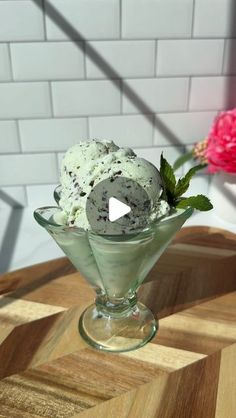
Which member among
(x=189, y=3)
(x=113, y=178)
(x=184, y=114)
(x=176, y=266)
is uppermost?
(x=189, y=3)

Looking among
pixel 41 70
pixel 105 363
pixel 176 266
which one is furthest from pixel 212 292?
pixel 41 70

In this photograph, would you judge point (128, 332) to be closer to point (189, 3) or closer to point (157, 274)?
point (157, 274)

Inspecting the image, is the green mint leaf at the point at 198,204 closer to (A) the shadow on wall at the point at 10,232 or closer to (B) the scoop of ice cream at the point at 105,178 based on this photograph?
(B) the scoop of ice cream at the point at 105,178

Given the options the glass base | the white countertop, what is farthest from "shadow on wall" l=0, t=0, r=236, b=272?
the glass base

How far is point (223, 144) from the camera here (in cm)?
100

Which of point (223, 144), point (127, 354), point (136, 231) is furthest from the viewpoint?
point (223, 144)

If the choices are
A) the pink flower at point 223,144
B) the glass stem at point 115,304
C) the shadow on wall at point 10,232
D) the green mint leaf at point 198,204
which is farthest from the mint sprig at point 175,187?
the shadow on wall at point 10,232

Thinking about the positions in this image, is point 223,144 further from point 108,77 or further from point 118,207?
point 118,207

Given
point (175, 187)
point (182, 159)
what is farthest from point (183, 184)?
point (182, 159)

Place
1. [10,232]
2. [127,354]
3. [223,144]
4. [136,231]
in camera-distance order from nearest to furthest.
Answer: [136,231] → [127,354] → [223,144] → [10,232]

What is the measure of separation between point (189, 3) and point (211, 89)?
21cm

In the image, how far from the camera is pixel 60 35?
99 cm

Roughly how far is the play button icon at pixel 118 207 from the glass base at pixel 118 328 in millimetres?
217

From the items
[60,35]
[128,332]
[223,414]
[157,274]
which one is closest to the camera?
[223,414]
